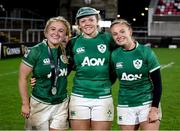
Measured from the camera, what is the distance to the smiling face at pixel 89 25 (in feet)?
17.3

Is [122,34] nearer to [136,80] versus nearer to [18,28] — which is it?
[136,80]

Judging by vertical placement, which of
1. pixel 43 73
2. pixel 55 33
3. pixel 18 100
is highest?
pixel 55 33

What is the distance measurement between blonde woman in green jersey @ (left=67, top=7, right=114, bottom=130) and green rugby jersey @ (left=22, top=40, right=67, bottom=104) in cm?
15

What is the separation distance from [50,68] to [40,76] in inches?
6.2

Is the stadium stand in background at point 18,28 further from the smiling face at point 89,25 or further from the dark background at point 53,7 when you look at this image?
the smiling face at point 89,25

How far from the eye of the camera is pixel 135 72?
509cm

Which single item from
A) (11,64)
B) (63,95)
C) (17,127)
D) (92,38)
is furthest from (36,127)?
(11,64)

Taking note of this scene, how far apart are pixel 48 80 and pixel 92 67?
0.50 m

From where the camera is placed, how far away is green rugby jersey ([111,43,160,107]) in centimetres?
507

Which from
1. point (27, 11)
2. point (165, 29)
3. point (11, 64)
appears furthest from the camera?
point (27, 11)

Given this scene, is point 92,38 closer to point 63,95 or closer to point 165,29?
point 63,95

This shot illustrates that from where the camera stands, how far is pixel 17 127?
8641 mm

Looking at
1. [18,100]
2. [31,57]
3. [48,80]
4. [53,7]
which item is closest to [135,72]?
[48,80]

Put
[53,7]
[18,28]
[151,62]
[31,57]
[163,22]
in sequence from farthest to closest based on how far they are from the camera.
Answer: [53,7], [163,22], [18,28], [31,57], [151,62]
